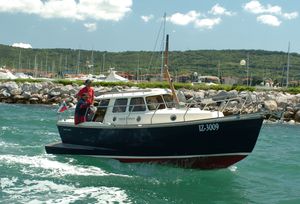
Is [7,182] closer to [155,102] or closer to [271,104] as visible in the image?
[155,102]

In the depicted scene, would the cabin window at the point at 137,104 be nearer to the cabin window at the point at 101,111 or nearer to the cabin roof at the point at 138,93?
the cabin roof at the point at 138,93

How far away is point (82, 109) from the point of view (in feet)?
53.0

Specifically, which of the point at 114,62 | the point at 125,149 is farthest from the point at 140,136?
the point at 114,62

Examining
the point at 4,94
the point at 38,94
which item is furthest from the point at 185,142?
the point at 4,94

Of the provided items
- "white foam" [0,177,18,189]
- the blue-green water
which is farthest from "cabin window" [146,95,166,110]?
"white foam" [0,177,18,189]

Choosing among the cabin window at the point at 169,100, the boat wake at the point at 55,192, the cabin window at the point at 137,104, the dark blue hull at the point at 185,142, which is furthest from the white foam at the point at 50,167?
the cabin window at the point at 169,100

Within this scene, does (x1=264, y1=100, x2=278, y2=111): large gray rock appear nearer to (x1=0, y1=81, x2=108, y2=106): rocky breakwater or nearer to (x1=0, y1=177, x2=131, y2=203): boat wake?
(x1=0, y1=81, x2=108, y2=106): rocky breakwater

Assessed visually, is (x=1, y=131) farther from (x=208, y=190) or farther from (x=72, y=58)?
(x=72, y=58)

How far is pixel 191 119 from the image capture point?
1448cm

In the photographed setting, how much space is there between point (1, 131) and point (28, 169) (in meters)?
9.01

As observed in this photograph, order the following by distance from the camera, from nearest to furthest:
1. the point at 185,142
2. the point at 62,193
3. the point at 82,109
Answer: the point at 62,193 < the point at 185,142 < the point at 82,109

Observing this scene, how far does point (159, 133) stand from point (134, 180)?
5.25 feet

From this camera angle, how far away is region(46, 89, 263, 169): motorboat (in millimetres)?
13836

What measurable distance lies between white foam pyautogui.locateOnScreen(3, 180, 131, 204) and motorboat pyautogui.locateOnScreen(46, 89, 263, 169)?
2.36 meters
